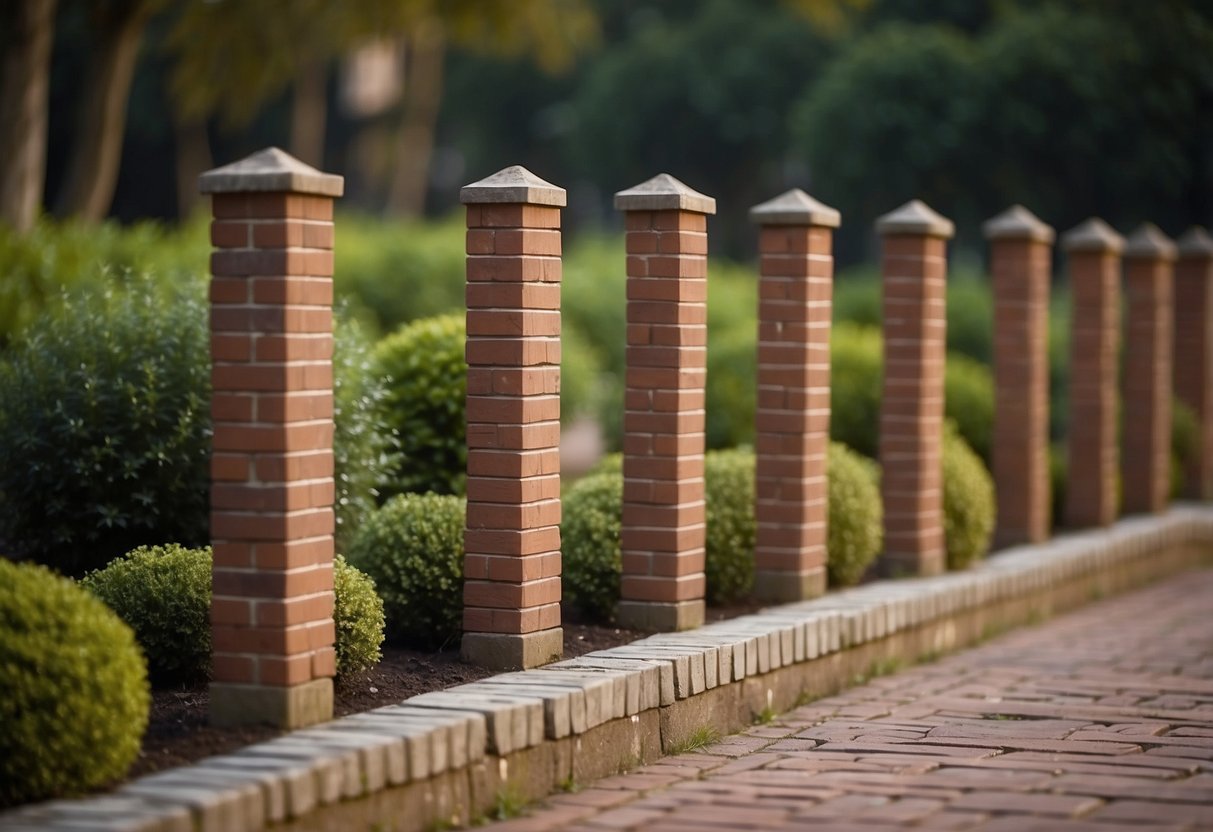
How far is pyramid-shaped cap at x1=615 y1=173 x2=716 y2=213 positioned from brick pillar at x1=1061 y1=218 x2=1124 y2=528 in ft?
19.6

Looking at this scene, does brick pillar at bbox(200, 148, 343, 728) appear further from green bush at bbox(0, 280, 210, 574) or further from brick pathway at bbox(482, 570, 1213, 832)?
green bush at bbox(0, 280, 210, 574)

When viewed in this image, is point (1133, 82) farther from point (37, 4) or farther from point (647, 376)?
point (647, 376)

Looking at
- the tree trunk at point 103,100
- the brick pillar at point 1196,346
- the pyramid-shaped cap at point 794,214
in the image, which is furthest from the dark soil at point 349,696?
the tree trunk at point 103,100

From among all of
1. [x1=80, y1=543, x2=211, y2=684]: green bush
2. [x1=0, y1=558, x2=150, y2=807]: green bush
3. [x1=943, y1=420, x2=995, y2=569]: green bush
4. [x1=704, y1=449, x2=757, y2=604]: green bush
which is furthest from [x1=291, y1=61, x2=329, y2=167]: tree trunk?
[x1=0, y1=558, x2=150, y2=807]: green bush

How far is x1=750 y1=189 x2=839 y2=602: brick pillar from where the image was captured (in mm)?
8453

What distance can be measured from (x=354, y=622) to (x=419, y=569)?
99 cm

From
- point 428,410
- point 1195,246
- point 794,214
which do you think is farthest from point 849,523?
point 1195,246

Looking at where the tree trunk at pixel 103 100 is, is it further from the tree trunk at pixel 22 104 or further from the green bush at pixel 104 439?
the green bush at pixel 104 439

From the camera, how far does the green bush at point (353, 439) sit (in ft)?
26.6

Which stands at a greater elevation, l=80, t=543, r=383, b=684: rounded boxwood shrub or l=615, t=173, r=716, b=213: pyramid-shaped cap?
l=615, t=173, r=716, b=213: pyramid-shaped cap

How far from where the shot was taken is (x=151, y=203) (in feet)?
127

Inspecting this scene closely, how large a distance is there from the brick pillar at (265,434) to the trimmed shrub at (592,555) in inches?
89.1

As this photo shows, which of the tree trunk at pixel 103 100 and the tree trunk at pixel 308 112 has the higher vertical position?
the tree trunk at pixel 308 112

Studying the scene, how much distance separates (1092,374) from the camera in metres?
12.9
